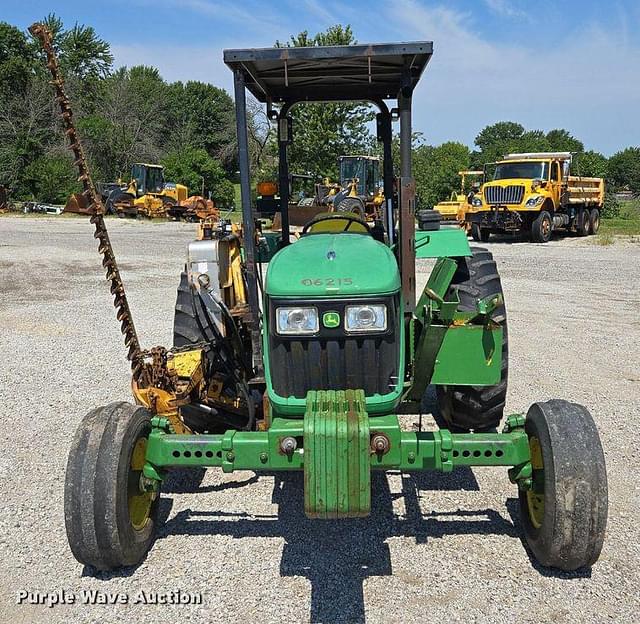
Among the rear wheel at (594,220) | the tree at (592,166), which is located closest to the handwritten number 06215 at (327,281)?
the rear wheel at (594,220)

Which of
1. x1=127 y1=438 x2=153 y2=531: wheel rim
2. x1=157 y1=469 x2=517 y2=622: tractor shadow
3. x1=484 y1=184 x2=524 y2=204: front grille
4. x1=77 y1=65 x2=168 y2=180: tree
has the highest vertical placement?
x1=77 y1=65 x2=168 y2=180: tree

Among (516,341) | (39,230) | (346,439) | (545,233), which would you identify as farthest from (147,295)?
(39,230)

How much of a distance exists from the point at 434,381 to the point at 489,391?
87 centimetres

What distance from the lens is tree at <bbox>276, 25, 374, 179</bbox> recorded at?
6220 millimetres

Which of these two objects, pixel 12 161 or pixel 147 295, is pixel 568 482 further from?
pixel 12 161

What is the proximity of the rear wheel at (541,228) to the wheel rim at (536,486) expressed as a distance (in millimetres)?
17908

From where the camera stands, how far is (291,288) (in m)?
3.34

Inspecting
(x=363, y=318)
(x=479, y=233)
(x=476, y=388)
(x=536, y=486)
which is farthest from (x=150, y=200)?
(x=536, y=486)

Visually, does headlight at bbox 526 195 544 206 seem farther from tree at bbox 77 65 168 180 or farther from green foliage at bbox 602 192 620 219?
tree at bbox 77 65 168 180

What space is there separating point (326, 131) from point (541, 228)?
7746 millimetres

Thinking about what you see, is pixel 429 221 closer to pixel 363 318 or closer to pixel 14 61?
pixel 363 318

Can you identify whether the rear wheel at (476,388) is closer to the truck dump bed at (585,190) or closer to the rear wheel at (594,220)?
the truck dump bed at (585,190)

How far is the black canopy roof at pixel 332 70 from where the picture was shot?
3564 millimetres

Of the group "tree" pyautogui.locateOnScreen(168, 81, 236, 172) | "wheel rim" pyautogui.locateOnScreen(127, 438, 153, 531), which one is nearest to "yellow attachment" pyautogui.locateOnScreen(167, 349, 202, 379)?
"wheel rim" pyautogui.locateOnScreen(127, 438, 153, 531)
